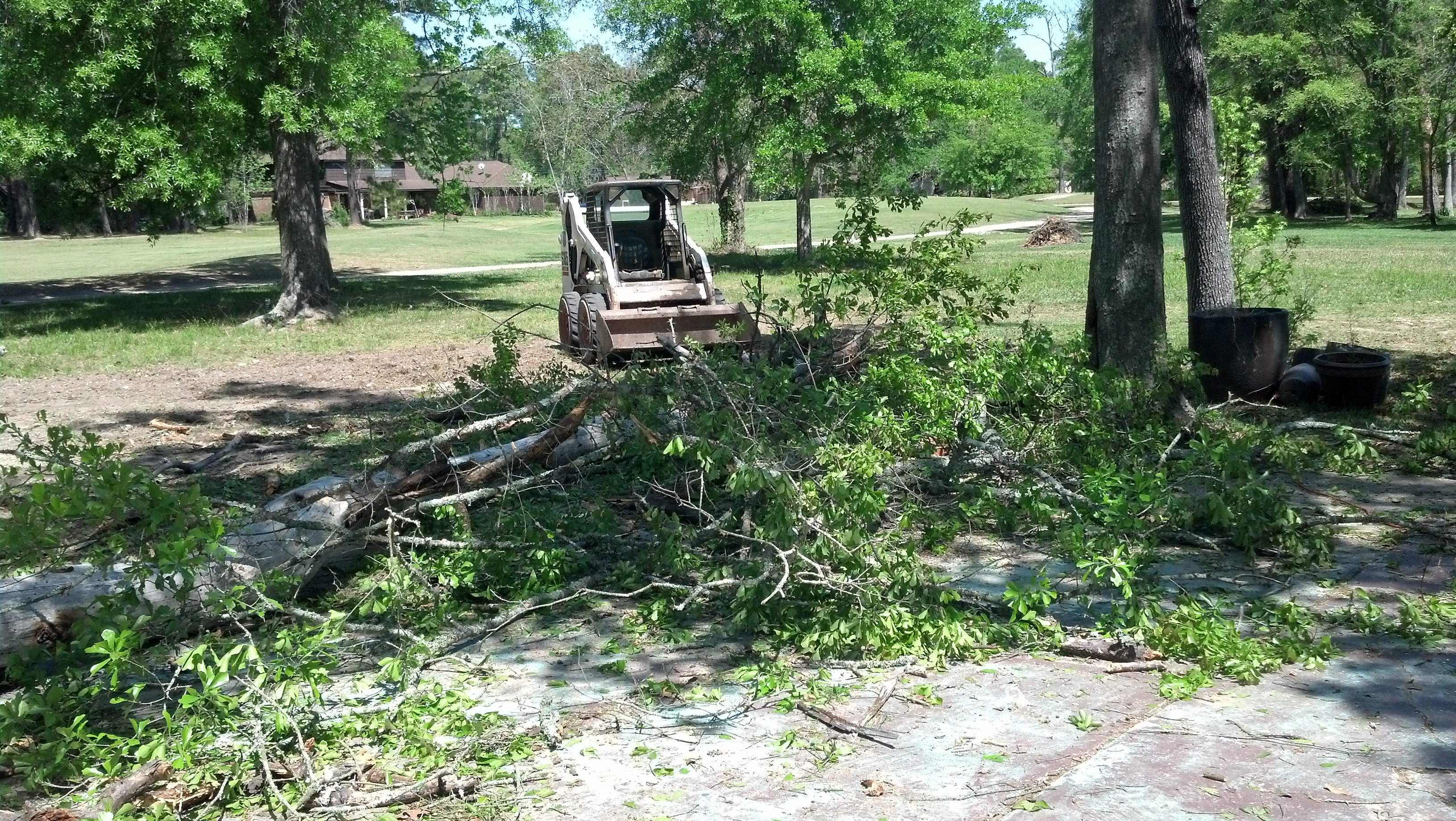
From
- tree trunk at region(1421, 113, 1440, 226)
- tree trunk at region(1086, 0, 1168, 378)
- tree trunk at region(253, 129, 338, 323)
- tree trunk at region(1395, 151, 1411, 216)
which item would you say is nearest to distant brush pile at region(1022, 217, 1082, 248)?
tree trunk at region(1421, 113, 1440, 226)

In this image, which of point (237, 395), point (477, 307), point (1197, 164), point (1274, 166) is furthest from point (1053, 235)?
point (237, 395)

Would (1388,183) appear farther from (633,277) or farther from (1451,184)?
(633,277)

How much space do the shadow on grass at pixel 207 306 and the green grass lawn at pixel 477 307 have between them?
68 millimetres

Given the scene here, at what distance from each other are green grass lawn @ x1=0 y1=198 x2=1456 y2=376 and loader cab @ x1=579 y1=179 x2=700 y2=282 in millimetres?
1444

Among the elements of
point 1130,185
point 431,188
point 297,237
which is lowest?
point 1130,185

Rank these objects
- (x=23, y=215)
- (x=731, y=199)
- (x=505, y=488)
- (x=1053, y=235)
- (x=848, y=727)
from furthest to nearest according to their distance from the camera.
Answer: (x=23, y=215) → (x=1053, y=235) → (x=731, y=199) → (x=505, y=488) → (x=848, y=727)

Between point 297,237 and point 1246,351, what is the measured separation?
14.8 m

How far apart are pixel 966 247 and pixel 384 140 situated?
52.5 feet

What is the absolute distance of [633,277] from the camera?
1367 cm

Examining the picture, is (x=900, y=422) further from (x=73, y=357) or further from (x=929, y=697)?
(x=73, y=357)

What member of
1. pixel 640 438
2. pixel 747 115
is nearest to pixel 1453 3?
pixel 747 115

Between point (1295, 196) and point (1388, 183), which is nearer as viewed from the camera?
point (1388, 183)

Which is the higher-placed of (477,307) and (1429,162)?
(1429,162)

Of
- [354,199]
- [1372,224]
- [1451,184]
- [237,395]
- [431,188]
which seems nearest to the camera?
[237,395]
